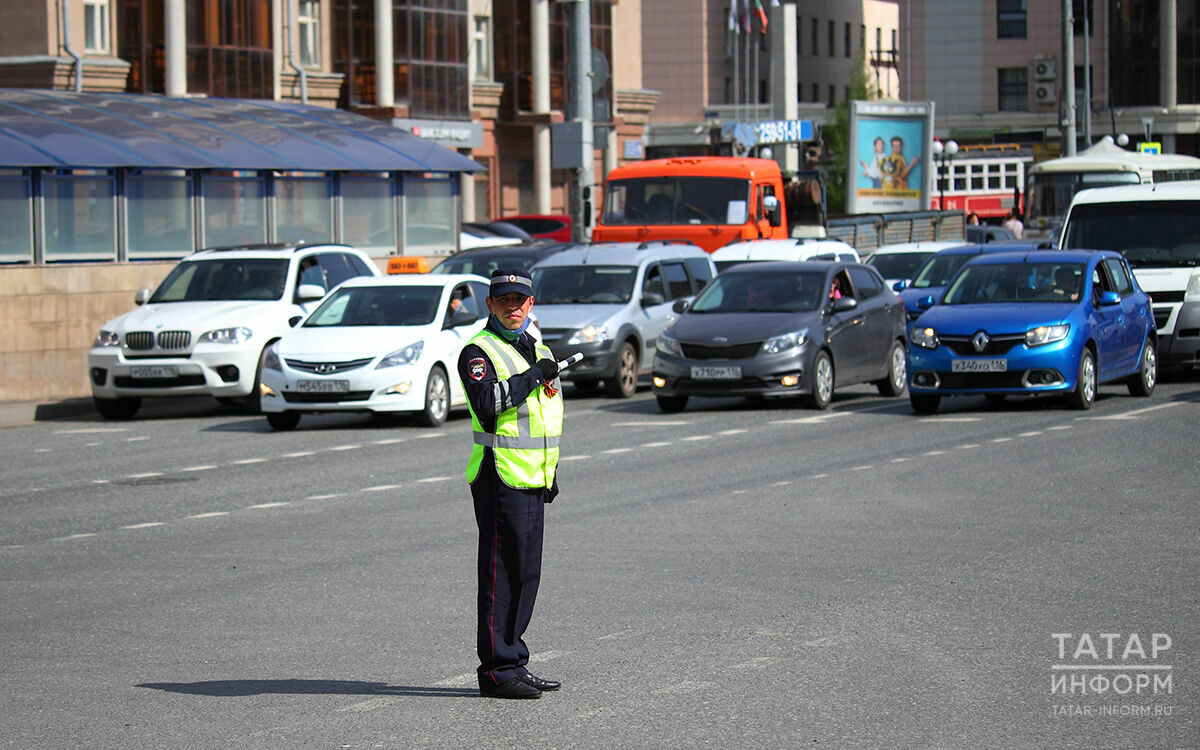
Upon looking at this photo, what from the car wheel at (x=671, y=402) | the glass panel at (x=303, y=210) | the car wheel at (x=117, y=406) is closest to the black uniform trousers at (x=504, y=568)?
the car wheel at (x=671, y=402)

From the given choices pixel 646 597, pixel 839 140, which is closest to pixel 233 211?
pixel 646 597

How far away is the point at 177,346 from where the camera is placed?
20.5 metres

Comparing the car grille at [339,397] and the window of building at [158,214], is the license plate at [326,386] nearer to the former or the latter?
the car grille at [339,397]

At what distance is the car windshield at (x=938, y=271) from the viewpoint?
1100 inches

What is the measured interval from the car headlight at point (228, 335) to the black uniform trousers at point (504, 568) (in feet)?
45.9

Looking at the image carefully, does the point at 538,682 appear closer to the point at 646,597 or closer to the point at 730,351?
the point at 646,597

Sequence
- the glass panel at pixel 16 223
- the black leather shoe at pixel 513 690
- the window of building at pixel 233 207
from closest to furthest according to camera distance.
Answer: the black leather shoe at pixel 513 690
the glass panel at pixel 16 223
the window of building at pixel 233 207

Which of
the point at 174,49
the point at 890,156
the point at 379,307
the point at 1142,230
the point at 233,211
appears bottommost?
the point at 379,307

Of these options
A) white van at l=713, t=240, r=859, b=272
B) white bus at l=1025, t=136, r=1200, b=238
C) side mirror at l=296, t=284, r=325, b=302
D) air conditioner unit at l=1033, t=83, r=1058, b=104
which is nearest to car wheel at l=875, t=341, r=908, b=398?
white van at l=713, t=240, r=859, b=272

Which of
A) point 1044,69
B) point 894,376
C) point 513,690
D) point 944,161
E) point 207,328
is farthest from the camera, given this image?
point 1044,69

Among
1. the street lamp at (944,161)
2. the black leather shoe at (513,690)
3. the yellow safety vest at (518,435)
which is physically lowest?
the black leather shoe at (513,690)

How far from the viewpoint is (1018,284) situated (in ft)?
64.8

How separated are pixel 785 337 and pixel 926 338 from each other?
1.57 m

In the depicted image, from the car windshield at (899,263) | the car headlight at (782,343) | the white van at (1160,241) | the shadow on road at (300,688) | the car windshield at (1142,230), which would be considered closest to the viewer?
the shadow on road at (300,688)
